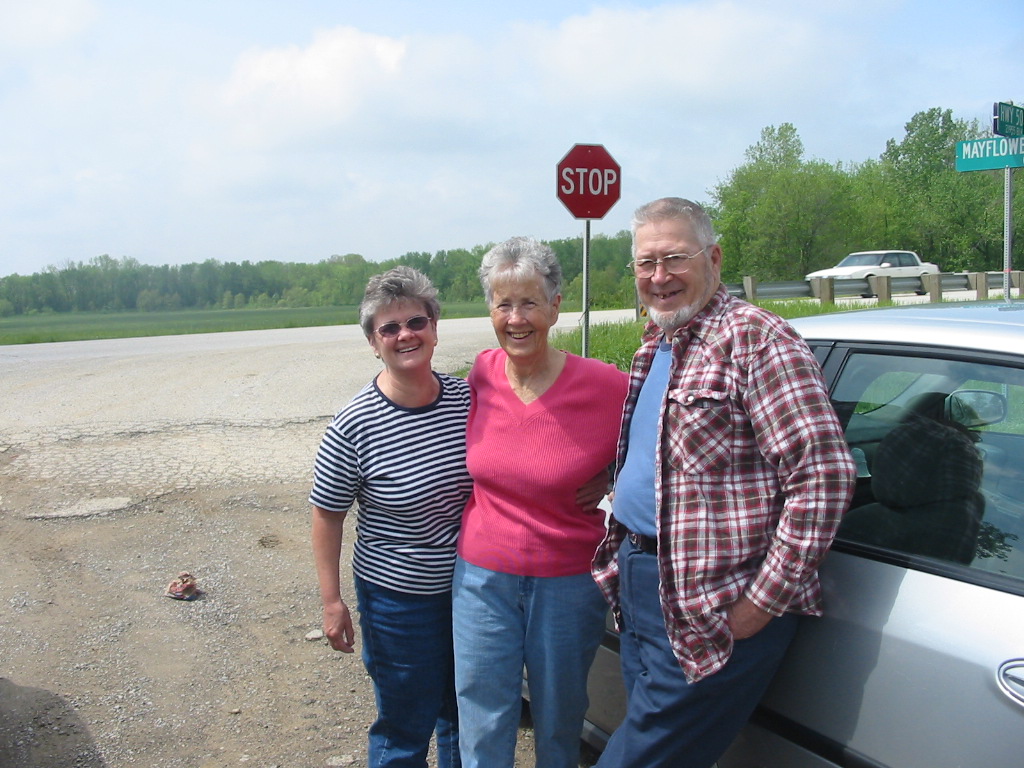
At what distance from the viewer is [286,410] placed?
10.1 meters

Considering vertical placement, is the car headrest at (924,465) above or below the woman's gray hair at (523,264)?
below

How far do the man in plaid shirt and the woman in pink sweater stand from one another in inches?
8.8

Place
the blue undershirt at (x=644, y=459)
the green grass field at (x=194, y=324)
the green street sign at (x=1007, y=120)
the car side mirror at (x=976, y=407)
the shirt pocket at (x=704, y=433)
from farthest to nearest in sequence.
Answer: the green grass field at (x=194, y=324) < the green street sign at (x=1007, y=120) < the car side mirror at (x=976, y=407) < the blue undershirt at (x=644, y=459) < the shirt pocket at (x=704, y=433)

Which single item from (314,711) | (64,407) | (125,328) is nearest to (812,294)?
(64,407)

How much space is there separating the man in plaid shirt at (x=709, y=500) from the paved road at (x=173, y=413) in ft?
18.3

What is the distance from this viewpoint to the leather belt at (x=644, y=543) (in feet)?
6.59

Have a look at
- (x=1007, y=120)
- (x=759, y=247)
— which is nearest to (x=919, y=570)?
(x=1007, y=120)

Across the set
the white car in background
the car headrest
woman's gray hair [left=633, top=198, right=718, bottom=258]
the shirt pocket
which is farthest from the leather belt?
the white car in background

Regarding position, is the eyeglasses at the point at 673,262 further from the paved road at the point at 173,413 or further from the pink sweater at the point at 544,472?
the paved road at the point at 173,413

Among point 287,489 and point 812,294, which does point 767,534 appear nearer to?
point 287,489

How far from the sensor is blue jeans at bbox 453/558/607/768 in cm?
233

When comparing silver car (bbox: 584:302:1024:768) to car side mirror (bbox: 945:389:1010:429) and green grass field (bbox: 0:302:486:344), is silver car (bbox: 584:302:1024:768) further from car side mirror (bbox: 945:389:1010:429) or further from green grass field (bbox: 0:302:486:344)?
green grass field (bbox: 0:302:486:344)

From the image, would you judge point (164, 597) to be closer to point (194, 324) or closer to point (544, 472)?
point (544, 472)

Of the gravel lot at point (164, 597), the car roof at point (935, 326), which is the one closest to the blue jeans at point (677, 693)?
the car roof at point (935, 326)
